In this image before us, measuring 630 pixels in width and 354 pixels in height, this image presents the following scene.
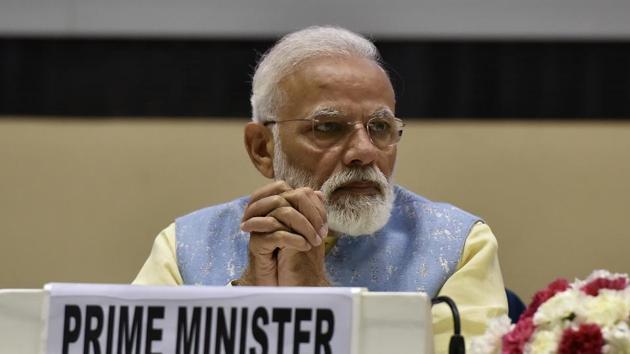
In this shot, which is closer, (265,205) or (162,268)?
(265,205)

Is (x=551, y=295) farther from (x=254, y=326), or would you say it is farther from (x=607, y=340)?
(x=254, y=326)

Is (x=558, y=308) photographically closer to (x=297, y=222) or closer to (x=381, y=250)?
(x=297, y=222)

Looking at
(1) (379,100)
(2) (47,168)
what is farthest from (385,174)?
(2) (47,168)

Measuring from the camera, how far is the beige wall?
4.24 m

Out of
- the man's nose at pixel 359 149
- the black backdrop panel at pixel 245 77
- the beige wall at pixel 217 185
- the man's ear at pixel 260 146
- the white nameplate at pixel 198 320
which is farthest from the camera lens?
the beige wall at pixel 217 185

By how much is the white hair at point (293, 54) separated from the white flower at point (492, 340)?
1.29 m

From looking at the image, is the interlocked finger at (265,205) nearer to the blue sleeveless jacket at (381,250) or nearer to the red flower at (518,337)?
the blue sleeveless jacket at (381,250)

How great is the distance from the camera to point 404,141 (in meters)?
4.29

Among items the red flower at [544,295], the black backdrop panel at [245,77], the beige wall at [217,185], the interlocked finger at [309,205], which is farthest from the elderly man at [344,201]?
the beige wall at [217,185]

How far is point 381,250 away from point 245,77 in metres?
1.54

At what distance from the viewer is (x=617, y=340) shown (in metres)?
1.55

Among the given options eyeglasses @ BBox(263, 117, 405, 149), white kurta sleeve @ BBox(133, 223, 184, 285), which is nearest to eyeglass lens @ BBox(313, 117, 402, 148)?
eyeglasses @ BBox(263, 117, 405, 149)

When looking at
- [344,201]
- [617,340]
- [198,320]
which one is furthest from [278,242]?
[617,340]

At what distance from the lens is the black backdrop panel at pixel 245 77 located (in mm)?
4117
